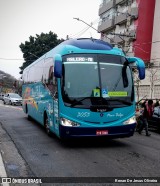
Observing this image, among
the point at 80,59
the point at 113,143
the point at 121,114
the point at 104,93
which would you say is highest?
the point at 80,59

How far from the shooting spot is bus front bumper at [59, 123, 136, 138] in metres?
9.48

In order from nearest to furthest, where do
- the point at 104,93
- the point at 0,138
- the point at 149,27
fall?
the point at 104,93 < the point at 0,138 < the point at 149,27

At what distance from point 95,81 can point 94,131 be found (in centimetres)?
149

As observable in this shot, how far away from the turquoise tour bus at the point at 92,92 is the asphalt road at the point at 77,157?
1.95 feet

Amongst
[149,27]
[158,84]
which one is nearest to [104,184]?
[158,84]

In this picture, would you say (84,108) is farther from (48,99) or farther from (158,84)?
(158,84)

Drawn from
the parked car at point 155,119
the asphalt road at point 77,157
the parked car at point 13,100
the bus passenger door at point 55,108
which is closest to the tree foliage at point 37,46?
the parked car at point 13,100

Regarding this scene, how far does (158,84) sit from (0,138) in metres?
24.7

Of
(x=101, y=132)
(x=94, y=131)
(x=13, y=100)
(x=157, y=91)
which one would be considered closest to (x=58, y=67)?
(x=94, y=131)

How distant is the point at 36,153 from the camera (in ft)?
30.0

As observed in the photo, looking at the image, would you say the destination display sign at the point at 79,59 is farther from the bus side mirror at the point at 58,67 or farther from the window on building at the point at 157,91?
the window on building at the point at 157,91

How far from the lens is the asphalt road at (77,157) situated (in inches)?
280

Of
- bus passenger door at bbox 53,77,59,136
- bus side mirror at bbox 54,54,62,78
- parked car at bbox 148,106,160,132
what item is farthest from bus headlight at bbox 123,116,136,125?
parked car at bbox 148,106,160,132

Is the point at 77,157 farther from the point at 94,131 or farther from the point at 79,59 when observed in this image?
the point at 79,59
